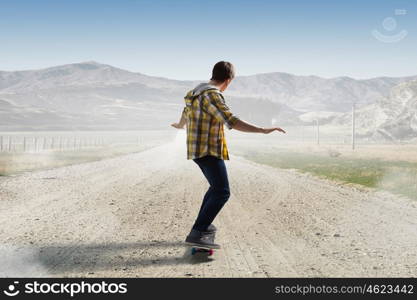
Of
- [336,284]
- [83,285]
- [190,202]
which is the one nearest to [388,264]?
[336,284]

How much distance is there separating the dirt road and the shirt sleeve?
172 cm

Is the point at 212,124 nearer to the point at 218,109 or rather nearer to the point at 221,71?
the point at 218,109

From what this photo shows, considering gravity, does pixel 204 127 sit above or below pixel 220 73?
below

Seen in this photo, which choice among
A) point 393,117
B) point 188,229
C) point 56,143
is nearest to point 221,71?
point 188,229

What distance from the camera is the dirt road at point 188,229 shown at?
550 cm

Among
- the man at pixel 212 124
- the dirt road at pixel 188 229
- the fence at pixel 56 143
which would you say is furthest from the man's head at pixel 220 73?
the fence at pixel 56 143

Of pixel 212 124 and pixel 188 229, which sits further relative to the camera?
pixel 188 229

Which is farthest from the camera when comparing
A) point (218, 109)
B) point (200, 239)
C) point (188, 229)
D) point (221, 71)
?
point (188, 229)

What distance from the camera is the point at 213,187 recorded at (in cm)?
575

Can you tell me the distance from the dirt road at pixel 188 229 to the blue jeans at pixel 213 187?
0.53 meters

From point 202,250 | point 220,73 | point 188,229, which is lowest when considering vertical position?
point 188,229

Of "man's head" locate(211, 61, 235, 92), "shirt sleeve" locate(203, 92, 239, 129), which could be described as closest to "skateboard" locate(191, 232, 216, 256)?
"shirt sleeve" locate(203, 92, 239, 129)

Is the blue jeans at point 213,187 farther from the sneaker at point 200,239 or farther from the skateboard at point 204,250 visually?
the skateboard at point 204,250

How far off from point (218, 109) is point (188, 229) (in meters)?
3.31
